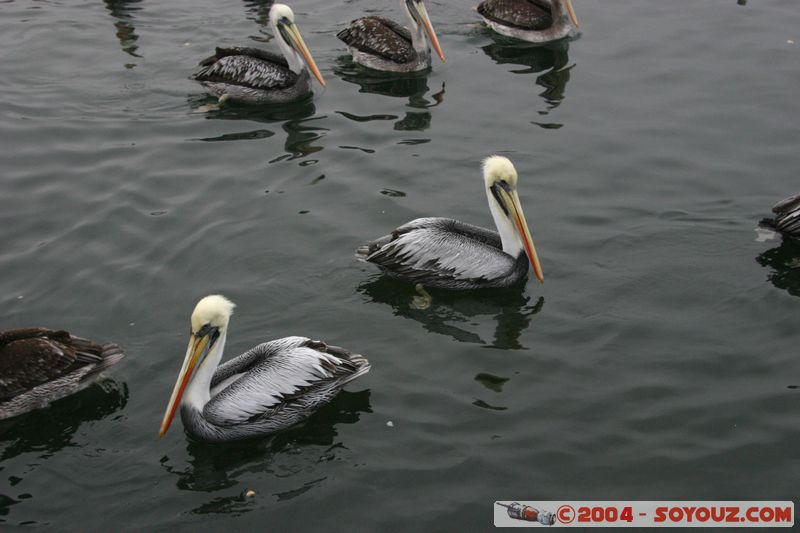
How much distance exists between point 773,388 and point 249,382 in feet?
11.7

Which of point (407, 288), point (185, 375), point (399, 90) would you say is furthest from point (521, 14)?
point (185, 375)

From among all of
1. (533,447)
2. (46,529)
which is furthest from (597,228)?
(46,529)

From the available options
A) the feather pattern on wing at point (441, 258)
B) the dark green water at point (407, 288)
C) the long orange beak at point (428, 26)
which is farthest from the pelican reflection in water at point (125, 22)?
the feather pattern on wing at point (441, 258)

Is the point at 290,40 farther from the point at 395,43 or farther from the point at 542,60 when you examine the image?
the point at 542,60

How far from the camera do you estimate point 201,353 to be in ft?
19.6

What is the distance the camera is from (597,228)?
323 inches

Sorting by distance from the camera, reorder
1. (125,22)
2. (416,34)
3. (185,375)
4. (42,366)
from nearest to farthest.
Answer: (185,375)
(42,366)
(416,34)
(125,22)

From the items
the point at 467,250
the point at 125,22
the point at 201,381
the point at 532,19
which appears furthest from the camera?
the point at 125,22

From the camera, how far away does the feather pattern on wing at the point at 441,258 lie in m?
7.45

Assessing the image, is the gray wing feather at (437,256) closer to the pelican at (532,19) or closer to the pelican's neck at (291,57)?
the pelican's neck at (291,57)

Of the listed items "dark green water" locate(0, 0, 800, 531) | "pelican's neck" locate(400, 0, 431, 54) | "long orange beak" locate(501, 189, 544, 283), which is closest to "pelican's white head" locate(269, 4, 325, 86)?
"dark green water" locate(0, 0, 800, 531)

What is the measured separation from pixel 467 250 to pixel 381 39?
16.0ft

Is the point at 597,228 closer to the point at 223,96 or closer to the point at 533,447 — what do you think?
the point at 533,447

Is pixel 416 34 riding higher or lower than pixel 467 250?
higher
